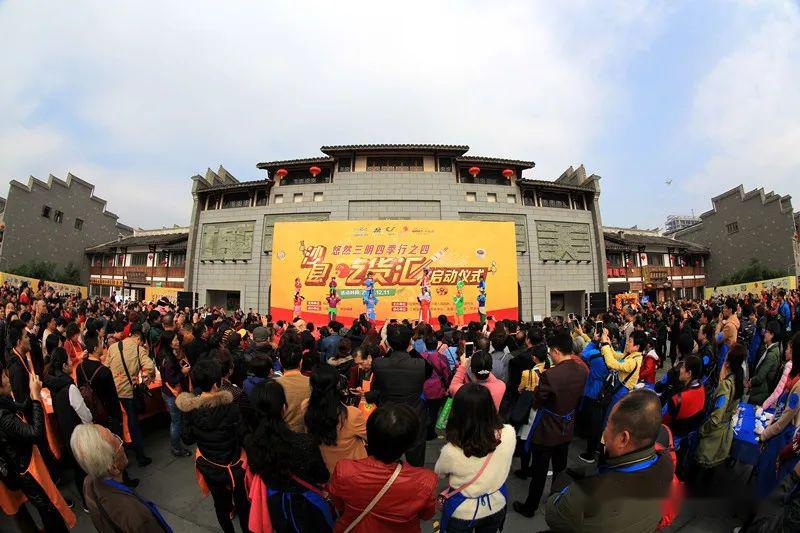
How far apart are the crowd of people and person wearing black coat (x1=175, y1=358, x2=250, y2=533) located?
0.5 inches

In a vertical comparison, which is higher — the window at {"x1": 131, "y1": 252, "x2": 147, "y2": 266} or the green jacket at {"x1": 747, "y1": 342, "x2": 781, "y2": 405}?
the window at {"x1": 131, "y1": 252, "x2": 147, "y2": 266}

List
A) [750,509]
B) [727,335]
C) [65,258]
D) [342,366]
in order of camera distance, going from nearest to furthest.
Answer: [750,509], [342,366], [727,335], [65,258]

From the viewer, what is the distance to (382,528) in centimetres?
172

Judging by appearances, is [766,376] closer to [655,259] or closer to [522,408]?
[522,408]

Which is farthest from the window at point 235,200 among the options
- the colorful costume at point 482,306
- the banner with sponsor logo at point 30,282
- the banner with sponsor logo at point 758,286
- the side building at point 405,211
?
the banner with sponsor logo at point 758,286

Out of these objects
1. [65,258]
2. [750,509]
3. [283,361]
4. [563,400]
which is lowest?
[750,509]

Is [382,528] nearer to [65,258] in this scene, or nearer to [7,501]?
[7,501]

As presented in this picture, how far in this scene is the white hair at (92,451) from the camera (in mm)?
1683

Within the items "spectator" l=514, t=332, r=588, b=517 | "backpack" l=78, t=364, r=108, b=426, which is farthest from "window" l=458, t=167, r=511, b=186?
"backpack" l=78, t=364, r=108, b=426

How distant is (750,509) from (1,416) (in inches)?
207

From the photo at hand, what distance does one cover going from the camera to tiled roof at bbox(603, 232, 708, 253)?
76.7 feet

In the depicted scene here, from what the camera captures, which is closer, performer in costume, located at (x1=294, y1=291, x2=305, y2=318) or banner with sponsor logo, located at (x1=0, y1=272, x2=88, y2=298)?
performer in costume, located at (x1=294, y1=291, x2=305, y2=318)

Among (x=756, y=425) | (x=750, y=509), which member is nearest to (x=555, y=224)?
(x=756, y=425)

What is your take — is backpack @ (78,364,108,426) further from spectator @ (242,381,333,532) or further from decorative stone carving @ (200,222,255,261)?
decorative stone carving @ (200,222,255,261)
